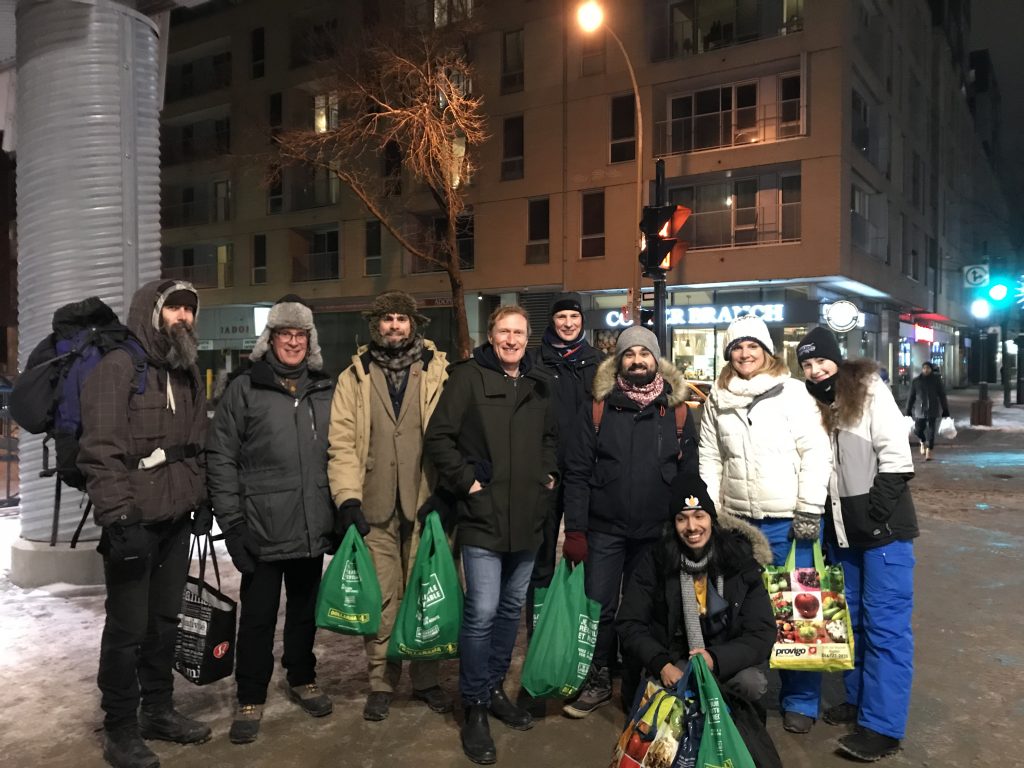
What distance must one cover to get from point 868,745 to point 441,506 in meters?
2.32

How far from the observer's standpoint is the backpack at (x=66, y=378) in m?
3.40

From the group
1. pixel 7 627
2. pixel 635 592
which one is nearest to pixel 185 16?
pixel 7 627

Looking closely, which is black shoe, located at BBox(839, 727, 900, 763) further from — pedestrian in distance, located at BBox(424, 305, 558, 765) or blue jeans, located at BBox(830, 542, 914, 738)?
pedestrian in distance, located at BBox(424, 305, 558, 765)

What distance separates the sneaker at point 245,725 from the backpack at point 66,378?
134 cm

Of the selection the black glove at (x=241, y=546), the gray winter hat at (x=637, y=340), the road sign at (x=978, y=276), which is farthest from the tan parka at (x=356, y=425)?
the road sign at (x=978, y=276)

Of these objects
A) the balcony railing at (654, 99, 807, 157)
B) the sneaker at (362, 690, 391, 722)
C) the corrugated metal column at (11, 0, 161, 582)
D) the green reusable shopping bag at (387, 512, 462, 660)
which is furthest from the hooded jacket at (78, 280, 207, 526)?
the balcony railing at (654, 99, 807, 157)

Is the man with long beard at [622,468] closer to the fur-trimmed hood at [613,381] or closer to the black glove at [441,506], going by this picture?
the fur-trimmed hood at [613,381]

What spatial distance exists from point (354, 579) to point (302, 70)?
32429 mm

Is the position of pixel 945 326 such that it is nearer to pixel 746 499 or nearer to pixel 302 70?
pixel 302 70

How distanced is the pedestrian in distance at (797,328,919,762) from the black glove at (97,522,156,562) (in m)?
3.21

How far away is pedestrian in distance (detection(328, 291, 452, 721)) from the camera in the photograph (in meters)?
4.03

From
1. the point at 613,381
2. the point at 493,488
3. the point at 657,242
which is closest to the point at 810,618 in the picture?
the point at 613,381

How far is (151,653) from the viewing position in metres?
3.77

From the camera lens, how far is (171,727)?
146 inches
